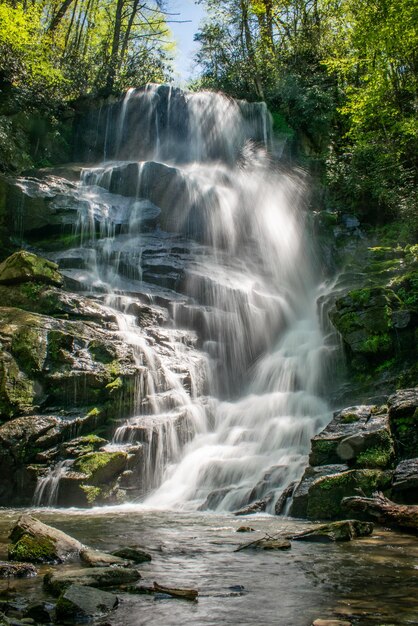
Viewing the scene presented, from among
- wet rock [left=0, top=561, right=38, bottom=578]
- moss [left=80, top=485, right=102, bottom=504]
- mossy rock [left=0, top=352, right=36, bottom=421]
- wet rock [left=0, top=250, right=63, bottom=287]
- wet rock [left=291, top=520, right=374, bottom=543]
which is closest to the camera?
wet rock [left=0, top=561, right=38, bottom=578]

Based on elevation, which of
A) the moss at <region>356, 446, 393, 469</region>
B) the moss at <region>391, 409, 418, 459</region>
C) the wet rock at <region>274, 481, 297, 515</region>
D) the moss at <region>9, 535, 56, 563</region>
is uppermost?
the moss at <region>391, 409, 418, 459</region>

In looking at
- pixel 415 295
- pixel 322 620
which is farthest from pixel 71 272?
pixel 322 620

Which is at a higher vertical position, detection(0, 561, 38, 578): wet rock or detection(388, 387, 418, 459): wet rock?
detection(388, 387, 418, 459): wet rock

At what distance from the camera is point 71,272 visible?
653 inches

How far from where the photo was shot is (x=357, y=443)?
342 inches

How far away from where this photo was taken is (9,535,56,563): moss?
17.4 feet

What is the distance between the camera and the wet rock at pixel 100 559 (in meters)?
5.09

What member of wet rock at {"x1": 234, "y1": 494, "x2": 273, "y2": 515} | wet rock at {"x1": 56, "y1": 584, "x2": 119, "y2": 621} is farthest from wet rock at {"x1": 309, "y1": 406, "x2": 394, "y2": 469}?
wet rock at {"x1": 56, "y1": 584, "x2": 119, "y2": 621}

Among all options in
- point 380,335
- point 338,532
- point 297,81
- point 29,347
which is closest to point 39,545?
point 338,532

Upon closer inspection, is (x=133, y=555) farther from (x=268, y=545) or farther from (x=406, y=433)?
(x=406, y=433)

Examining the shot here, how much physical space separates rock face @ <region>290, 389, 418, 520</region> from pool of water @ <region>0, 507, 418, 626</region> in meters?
0.57

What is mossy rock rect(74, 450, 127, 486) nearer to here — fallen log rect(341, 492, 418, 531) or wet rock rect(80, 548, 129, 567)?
fallen log rect(341, 492, 418, 531)

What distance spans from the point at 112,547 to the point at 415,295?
9.89 metres

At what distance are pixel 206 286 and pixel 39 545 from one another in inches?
461
